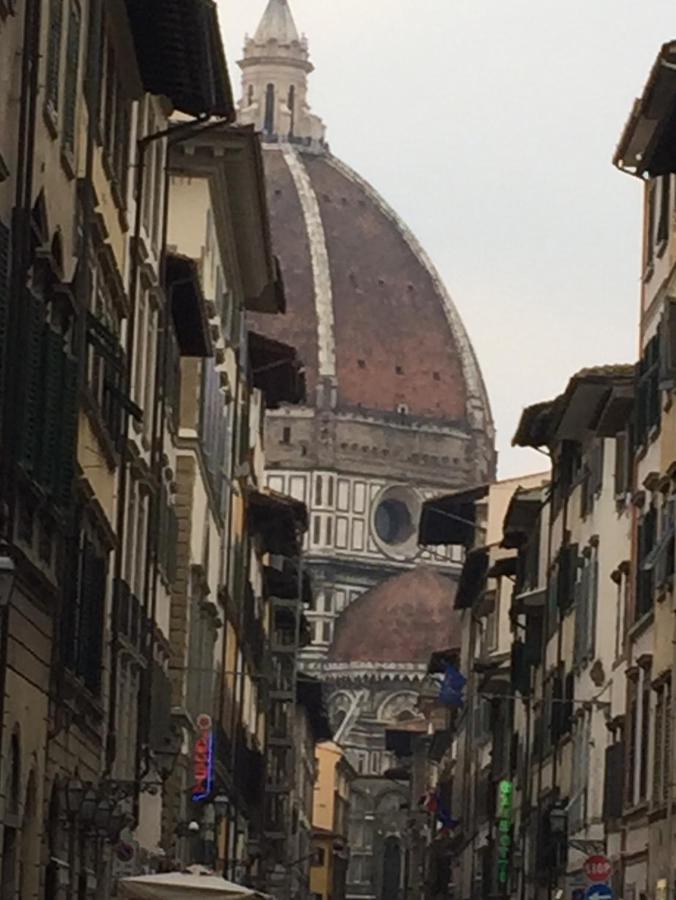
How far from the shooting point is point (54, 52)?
26016 mm

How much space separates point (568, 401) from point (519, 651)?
17797 millimetres

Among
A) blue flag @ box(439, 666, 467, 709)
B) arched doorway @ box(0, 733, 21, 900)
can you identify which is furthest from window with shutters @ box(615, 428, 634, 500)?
blue flag @ box(439, 666, 467, 709)

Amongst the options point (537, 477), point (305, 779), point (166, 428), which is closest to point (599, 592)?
point (166, 428)

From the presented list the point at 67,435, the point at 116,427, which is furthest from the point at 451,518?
the point at 67,435

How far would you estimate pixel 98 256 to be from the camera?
32.0 m

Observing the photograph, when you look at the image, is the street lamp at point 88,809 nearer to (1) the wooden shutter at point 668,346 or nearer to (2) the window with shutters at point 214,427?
(1) the wooden shutter at point 668,346

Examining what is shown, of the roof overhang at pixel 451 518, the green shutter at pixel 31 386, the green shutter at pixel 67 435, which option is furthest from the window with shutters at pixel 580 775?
the roof overhang at pixel 451 518

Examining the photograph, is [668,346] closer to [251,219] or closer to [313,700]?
[251,219]

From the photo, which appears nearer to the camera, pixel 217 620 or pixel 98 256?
pixel 98 256

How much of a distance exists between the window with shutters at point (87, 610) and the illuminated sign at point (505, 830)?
42.4 m

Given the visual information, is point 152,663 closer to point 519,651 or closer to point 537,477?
point 519,651

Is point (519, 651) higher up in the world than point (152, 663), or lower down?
higher up

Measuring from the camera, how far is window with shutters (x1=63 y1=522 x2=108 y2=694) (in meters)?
29.3

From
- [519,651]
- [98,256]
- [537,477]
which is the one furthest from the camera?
[537,477]
